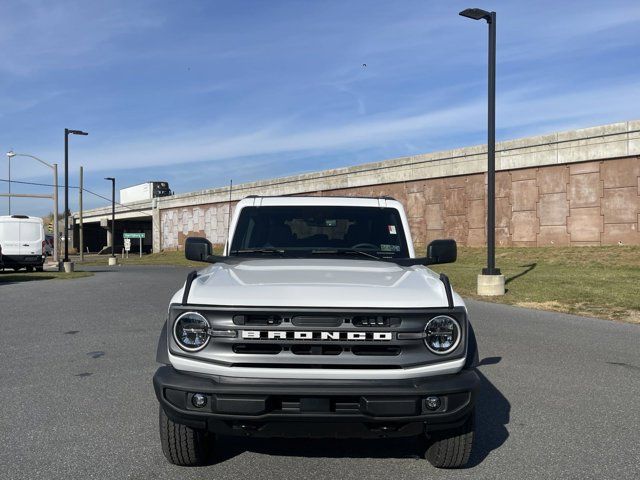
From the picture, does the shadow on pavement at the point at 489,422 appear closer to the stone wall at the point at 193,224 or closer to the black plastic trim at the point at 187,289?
the black plastic trim at the point at 187,289

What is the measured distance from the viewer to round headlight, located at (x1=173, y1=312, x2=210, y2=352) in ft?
11.7

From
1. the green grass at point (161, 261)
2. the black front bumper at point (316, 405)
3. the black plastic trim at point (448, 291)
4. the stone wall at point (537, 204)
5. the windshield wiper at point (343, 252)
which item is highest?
the stone wall at point (537, 204)

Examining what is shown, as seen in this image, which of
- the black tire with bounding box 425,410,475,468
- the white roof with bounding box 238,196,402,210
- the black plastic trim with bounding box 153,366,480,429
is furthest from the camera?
the white roof with bounding box 238,196,402,210

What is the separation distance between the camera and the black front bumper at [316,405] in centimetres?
334

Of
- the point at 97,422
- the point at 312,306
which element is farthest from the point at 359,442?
the point at 97,422

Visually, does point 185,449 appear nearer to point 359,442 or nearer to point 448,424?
point 359,442

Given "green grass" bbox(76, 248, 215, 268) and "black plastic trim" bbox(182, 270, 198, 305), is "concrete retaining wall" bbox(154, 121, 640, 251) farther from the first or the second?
"black plastic trim" bbox(182, 270, 198, 305)

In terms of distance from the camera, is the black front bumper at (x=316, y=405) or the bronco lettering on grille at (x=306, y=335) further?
the bronco lettering on grille at (x=306, y=335)

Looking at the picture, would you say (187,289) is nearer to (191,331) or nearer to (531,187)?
(191,331)

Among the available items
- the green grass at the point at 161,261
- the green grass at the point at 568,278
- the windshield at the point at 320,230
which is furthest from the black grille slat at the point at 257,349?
the green grass at the point at 161,261

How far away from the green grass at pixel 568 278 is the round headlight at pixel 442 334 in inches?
385

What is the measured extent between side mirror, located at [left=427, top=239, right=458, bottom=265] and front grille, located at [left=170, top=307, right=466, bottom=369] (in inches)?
55.5

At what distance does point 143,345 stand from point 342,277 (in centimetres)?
542

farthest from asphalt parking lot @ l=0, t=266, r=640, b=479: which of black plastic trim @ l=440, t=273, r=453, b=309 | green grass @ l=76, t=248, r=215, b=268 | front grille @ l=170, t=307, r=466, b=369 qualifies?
green grass @ l=76, t=248, r=215, b=268
